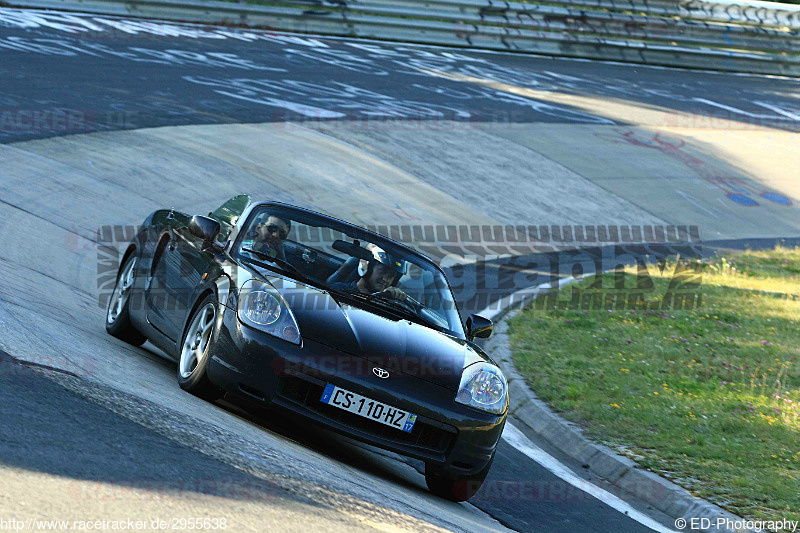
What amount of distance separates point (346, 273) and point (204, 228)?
1005mm

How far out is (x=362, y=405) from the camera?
5.66m

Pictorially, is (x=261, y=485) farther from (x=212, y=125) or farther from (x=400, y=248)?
(x=212, y=125)

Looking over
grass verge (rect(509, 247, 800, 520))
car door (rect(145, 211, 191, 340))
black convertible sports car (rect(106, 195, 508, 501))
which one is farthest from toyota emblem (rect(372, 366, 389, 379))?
grass verge (rect(509, 247, 800, 520))

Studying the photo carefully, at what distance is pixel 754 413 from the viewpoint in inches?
332

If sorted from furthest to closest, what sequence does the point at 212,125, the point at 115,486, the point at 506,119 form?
the point at 506,119
the point at 212,125
the point at 115,486

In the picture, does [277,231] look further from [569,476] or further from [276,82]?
[276,82]

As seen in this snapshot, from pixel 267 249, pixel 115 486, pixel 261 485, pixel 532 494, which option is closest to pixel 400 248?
pixel 267 249

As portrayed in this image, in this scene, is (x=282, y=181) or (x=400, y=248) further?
(x=282, y=181)

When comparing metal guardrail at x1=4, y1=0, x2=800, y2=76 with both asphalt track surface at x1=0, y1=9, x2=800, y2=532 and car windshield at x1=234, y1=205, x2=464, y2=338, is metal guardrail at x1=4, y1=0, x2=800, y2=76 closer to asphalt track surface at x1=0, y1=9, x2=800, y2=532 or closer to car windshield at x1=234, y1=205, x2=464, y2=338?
asphalt track surface at x1=0, y1=9, x2=800, y2=532

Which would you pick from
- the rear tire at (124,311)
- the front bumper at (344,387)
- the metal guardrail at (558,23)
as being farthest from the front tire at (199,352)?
the metal guardrail at (558,23)

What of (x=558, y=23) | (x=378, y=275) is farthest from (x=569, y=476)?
(x=558, y=23)

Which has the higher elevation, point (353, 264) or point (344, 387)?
point (353, 264)

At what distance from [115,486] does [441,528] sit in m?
1.52

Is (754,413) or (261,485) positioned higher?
(261,485)
